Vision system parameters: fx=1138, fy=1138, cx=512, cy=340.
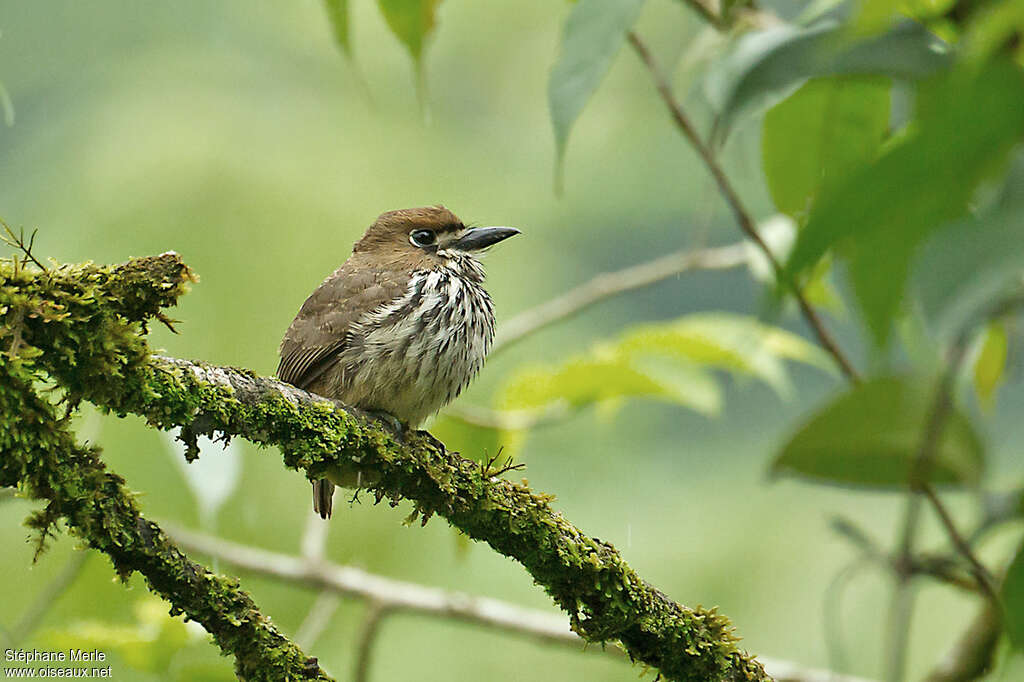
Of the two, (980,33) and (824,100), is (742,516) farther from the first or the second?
(980,33)

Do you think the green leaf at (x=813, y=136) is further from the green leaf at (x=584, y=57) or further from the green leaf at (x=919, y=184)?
the green leaf at (x=919, y=184)

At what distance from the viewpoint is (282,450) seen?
5.35 ft

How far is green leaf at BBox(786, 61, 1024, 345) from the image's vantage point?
654 mm

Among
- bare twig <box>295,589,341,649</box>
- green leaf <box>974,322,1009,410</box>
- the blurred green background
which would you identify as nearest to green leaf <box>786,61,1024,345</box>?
green leaf <box>974,322,1009,410</box>

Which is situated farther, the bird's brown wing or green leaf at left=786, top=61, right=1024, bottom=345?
the bird's brown wing

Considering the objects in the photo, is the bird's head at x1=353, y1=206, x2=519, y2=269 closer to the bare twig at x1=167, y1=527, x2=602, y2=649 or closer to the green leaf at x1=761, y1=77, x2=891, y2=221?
the bare twig at x1=167, y1=527, x2=602, y2=649

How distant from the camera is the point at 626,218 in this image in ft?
33.7

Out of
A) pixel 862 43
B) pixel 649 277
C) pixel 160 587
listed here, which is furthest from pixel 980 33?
pixel 649 277

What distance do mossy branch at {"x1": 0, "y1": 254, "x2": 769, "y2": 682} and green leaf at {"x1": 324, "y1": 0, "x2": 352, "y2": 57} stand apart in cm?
35

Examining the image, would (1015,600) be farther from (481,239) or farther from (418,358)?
(481,239)

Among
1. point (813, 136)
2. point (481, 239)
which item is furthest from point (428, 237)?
Result: point (813, 136)

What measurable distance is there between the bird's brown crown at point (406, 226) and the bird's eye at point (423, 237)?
0.03 feet

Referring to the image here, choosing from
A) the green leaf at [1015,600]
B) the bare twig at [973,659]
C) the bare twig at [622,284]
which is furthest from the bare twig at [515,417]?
the green leaf at [1015,600]

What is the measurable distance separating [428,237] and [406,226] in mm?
90
